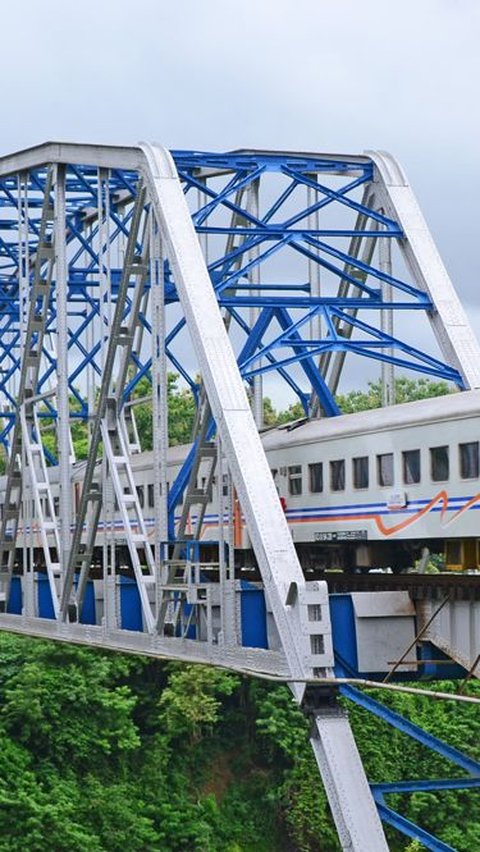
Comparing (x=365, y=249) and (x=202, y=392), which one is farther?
(x=365, y=249)

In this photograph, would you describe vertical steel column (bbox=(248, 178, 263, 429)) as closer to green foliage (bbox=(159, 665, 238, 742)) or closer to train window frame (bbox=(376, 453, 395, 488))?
train window frame (bbox=(376, 453, 395, 488))

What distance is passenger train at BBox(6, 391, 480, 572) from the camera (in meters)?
25.6

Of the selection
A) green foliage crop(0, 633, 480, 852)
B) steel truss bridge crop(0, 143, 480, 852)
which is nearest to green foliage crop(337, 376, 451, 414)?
green foliage crop(0, 633, 480, 852)

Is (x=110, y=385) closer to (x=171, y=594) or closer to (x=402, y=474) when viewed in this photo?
(x=171, y=594)

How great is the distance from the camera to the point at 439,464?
85.5 ft

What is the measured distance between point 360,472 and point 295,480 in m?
2.76

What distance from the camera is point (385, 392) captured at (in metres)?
34.3

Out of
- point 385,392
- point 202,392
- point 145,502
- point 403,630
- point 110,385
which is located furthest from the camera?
point 145,502

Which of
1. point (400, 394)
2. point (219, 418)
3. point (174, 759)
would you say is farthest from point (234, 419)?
point (400, 394)

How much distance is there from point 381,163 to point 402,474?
9.50 m

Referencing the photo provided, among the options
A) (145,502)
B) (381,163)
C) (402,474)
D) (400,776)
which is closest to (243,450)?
(402,474)

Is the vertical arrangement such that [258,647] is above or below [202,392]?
below

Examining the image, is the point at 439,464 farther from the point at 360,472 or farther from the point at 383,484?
the point at 360,472

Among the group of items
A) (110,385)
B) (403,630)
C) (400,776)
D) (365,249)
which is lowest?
(400,776)
